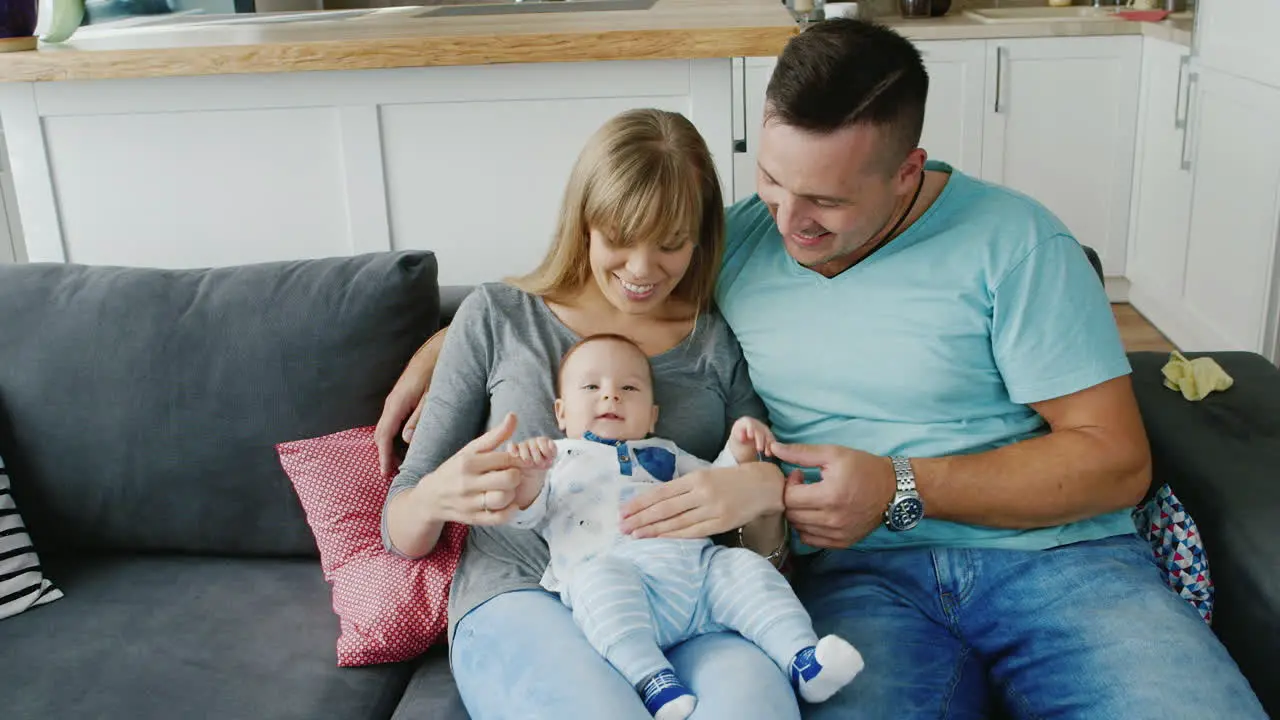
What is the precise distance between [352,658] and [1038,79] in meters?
3.61

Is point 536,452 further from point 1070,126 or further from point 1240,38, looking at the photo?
point 1070,126

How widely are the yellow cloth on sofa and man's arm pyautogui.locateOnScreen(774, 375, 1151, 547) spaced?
0.33 m

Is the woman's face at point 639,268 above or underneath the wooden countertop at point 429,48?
underneath

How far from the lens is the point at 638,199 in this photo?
1687mm

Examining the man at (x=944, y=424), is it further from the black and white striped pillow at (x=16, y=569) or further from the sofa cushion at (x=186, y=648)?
the black and white striped pillow at (x=16, y=569)

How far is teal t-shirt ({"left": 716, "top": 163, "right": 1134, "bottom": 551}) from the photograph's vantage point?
160 centimetres

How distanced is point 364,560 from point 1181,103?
10.8 ft

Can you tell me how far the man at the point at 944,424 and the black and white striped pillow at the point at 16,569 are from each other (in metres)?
1.20

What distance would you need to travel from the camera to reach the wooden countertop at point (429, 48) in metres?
2.26

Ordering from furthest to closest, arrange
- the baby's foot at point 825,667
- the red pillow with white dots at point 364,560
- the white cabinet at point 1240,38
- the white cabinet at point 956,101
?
the white cabinet at point 956,101 < the white cabinet at point 1240,38 < the red pillow with white dots at point 364,560 < the baby's foot at point 825,667

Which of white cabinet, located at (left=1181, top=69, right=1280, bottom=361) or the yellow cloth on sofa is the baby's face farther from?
white cabinet, located at (left=1181, top=69, right=1280, bottom=361)

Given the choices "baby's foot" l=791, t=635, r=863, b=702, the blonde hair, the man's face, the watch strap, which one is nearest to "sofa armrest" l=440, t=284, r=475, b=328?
the blonde hair

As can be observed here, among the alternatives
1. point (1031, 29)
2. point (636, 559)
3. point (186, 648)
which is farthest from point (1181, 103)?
point (186, 648)

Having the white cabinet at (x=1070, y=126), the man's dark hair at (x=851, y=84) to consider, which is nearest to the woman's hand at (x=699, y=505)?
the man's dark hair at (x=851, y=84)
